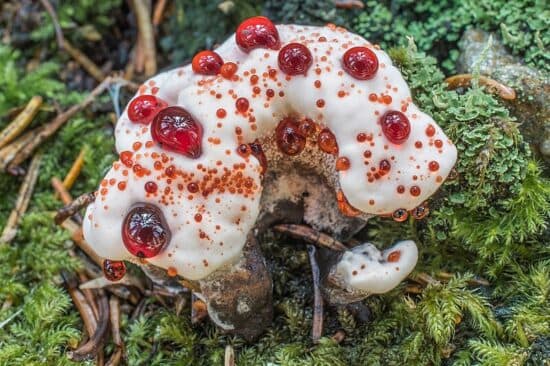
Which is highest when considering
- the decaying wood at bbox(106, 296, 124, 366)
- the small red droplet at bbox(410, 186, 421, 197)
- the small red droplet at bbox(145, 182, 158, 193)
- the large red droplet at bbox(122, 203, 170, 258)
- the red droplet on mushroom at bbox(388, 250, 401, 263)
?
the small red droplet at bbox(145, 182, 158, 193)

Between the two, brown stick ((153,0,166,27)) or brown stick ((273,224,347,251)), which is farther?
brown stick ((153,0,166,27))

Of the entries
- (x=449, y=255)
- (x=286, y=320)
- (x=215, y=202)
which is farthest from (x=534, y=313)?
(x=215, y=202)

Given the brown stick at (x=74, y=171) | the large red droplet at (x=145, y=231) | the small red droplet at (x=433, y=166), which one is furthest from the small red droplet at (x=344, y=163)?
the brown stick at (x=74, y=171)

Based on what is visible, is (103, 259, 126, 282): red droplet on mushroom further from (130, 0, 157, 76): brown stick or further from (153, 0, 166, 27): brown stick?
(153, 0, 166, 27): brown stick

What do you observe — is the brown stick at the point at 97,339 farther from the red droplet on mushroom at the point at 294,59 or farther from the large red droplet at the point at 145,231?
the red droplet on mushroom at the point at 294,59

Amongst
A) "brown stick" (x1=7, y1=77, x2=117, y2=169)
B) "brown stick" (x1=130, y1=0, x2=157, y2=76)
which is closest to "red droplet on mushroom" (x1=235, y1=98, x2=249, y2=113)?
"brown stick" (x1=7, y1=77, x2=117, y2=169)
